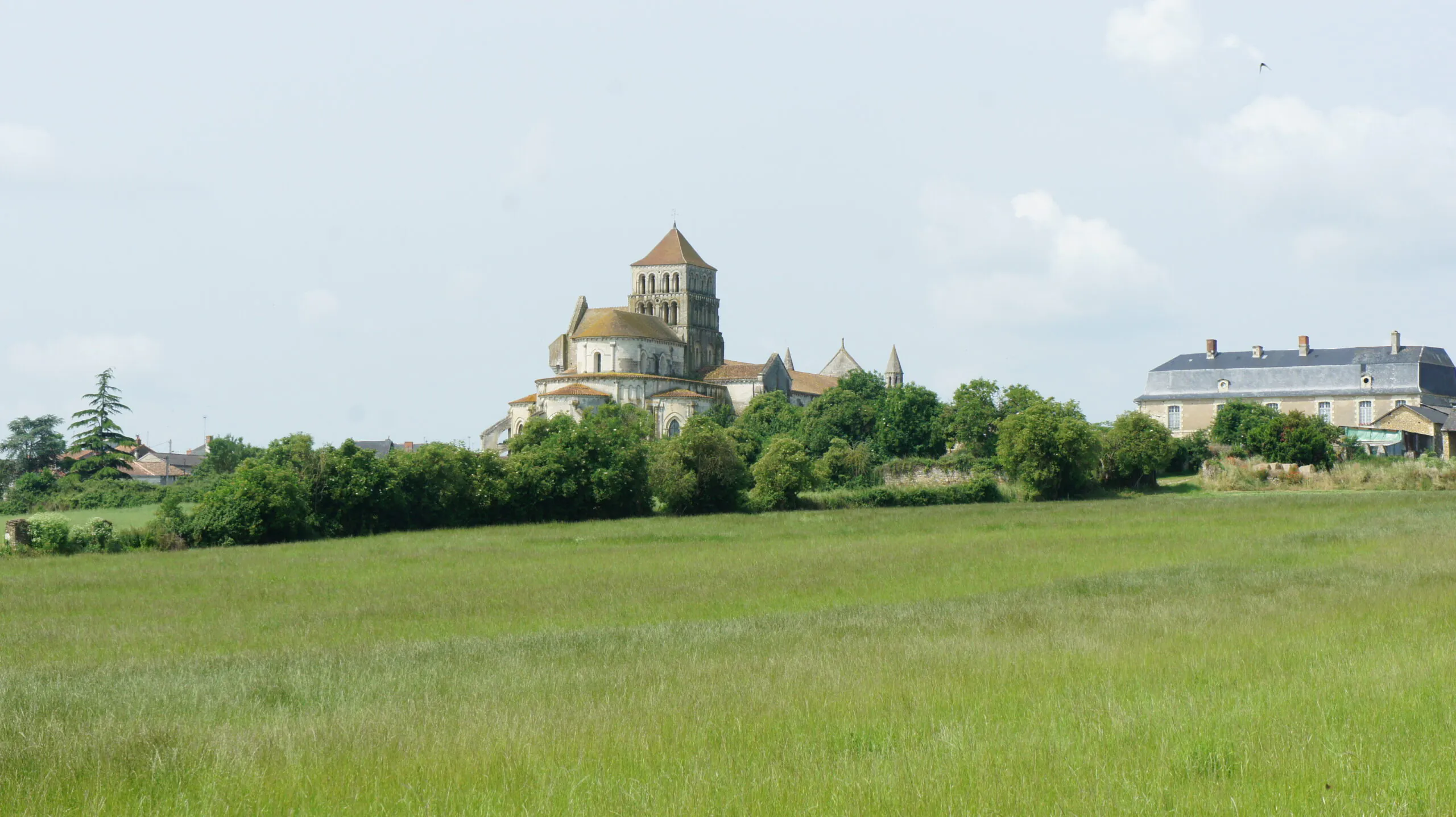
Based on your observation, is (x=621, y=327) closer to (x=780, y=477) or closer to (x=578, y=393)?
(x=578, y=393)

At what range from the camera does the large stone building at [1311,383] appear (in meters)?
96.4

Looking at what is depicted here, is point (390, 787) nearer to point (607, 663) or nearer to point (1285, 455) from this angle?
point (607, 663)

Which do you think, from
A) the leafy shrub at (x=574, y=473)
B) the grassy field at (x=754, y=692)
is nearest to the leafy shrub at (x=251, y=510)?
the leafy shrub at (x=574, y=473)

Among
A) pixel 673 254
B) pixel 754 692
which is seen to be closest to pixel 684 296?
pixel 673 254

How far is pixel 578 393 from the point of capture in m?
111

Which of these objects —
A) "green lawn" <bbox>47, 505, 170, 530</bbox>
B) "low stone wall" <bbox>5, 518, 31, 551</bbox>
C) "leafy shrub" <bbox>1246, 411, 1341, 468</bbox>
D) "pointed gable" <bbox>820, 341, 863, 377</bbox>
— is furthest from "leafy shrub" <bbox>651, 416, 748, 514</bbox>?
"pointed gable" <bbox>820, 341, 863, 377</bbox>

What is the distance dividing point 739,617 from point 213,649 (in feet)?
26.3

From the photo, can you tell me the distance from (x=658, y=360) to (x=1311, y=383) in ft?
191

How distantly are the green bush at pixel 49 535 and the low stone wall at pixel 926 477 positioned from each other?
153 feet

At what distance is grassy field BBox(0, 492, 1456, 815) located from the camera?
8453 millimetres

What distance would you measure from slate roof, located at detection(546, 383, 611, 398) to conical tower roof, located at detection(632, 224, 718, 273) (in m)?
26.5

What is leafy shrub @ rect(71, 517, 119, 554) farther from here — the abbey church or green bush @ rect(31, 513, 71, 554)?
the abbey church

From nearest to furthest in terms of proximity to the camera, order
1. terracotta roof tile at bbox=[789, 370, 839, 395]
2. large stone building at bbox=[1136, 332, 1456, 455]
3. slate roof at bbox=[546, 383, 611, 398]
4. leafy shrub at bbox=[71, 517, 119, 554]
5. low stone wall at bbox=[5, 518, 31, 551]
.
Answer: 1. low stone wall at bbox=[5, 518, 31, 551]
2. leafy shrub at bbox=[71, 517, 119, 554]
3. large stone building at bbox=[1136, 332, 1456, 455]
4. slate roof at bbox=[546, 383, 611, 398]
5. terracotta roof tile at bbox=[789, 370, 839, 395]

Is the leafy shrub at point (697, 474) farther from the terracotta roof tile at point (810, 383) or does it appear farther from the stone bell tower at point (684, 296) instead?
the terracotta roof tile at point (810, 383)
